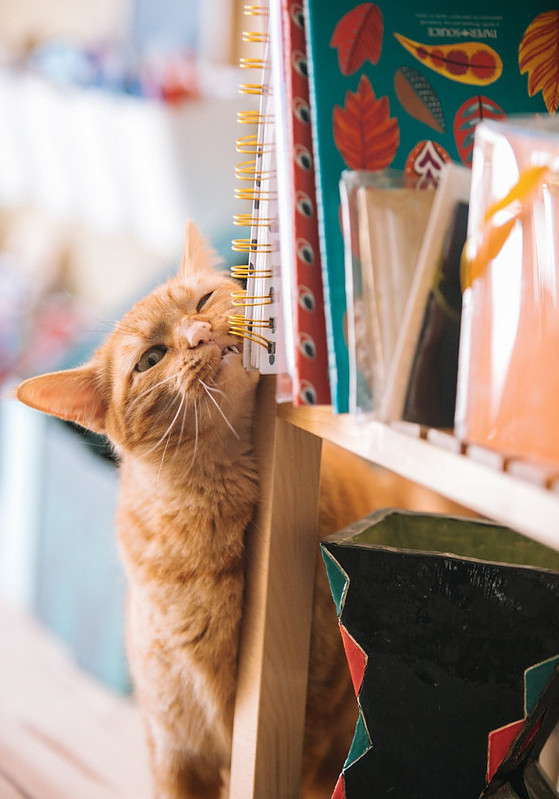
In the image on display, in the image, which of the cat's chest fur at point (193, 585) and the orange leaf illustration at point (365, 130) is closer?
the orange leaf illustration at point (365, 130)

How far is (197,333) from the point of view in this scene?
0.75 m

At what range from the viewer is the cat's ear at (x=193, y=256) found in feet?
2.95

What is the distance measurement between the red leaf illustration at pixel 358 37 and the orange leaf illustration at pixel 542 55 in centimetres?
13

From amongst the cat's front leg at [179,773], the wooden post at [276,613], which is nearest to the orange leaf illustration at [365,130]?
the wooden post at [276,613]

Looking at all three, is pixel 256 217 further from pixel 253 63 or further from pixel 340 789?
pixel 340 789

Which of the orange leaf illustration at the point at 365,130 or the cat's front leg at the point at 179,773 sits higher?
the orange leaf illustration at the point at 365,130

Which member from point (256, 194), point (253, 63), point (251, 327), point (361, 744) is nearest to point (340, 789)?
point (361, 744)

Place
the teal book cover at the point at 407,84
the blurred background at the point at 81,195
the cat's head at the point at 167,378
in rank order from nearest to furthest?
the teal book cover at the point at 407,84 → the cat's head at the point at 167,378 → the blurred background at the point at 81,195

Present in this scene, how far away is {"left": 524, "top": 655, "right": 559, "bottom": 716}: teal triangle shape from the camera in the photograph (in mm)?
586

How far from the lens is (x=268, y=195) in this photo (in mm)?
617

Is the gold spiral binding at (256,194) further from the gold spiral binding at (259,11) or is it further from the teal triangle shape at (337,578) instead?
the teal triangle shape at (337,578)

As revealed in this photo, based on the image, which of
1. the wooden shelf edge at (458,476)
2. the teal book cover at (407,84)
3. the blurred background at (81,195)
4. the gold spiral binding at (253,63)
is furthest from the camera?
the blurred background at (81,195)

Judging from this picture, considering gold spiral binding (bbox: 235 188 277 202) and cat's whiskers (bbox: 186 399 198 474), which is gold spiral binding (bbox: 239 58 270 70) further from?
cat's whiskers (bbox: 186 399 198 474)

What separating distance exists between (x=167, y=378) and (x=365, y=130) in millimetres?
319
